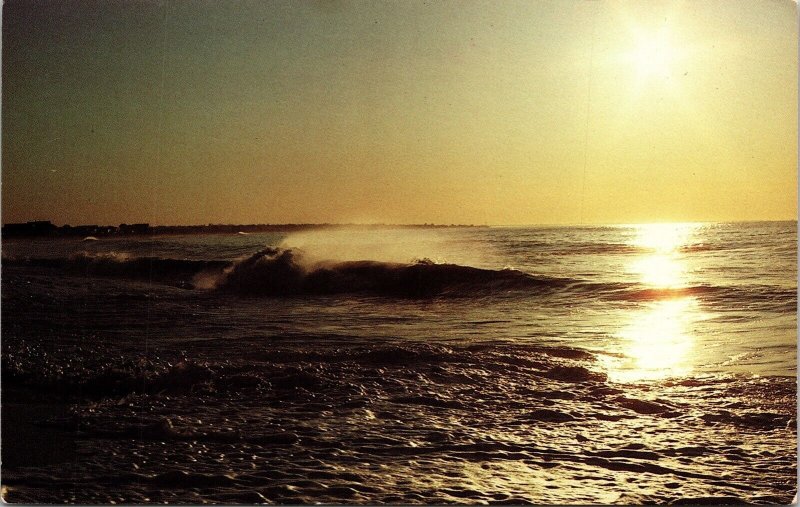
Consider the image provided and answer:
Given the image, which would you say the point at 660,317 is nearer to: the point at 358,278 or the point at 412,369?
the point at 412,369

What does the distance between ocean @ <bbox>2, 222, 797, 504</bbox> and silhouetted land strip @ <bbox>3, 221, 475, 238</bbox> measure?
5 cm

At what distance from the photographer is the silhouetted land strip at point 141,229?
2.92 metres

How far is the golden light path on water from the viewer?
2846mm

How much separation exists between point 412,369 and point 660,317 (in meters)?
1.13

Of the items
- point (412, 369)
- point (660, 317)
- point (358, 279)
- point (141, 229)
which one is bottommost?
point (412, 369)

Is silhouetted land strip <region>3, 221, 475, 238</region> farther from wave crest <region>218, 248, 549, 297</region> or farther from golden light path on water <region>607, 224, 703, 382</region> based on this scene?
golden light path on water <region>607, 224, 703, 382</region>

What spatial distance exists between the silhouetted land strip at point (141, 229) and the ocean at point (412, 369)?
47mm

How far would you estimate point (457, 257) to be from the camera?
337cm

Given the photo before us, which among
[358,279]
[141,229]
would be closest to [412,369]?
[358,279]

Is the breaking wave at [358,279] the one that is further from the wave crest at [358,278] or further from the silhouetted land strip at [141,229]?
the silhouetted land strip at [141,229]

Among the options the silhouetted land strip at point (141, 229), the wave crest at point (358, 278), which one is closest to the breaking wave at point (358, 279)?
the wave crest at point (358, 278)

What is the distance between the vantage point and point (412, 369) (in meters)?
2.94

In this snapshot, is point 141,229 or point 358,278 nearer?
point 141,229

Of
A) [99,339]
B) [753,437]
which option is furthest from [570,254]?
[99,339]
